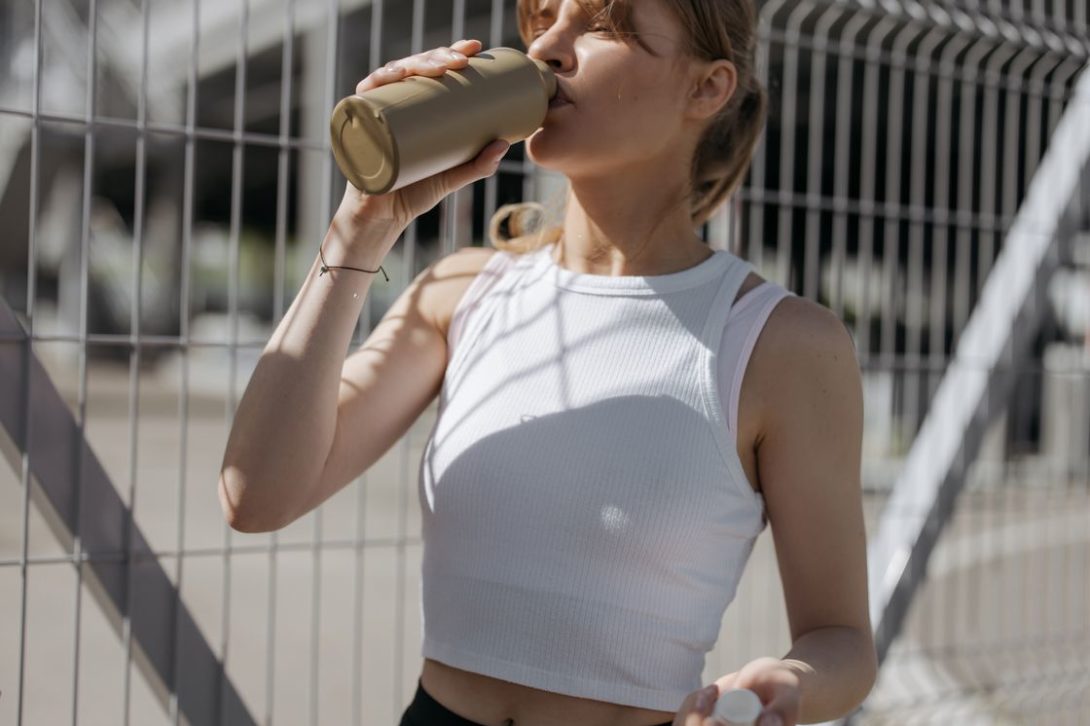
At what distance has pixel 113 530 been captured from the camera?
1.84 meters

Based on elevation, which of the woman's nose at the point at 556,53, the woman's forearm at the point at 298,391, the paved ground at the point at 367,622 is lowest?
the paved ground at the point at 367,622

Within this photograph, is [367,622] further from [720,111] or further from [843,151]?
[720,111]

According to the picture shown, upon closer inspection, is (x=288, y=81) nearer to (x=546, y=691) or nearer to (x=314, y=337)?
(x=314, y=337)

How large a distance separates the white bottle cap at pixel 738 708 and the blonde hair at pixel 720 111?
713 millimetres

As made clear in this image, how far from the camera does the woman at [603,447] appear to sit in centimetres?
135

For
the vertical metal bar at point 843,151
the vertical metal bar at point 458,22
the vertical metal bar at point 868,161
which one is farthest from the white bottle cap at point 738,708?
the vertical metal bar at point 868,161

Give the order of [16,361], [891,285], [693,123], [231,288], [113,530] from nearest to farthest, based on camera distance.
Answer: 1. [693,123]
2. [16,361]
3. [113,530]
4. [231,288]
5. [891,285]

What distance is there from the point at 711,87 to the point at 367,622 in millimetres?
3703

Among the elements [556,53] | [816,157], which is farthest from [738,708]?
[816,157]

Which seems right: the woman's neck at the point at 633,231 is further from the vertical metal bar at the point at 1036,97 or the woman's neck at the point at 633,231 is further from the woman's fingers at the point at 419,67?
the vertical metal bar at the point at 1036,97

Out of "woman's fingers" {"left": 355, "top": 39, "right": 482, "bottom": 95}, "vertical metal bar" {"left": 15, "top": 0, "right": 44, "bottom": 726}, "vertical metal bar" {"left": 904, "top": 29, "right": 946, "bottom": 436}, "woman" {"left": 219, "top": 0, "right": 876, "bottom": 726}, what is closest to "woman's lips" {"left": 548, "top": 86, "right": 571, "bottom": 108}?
"woman" {"left": 219, "top": 0, "right": 876, "bottom": 726}

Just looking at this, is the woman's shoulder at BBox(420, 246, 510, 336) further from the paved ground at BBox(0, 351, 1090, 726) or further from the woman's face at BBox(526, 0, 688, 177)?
the paved ground at BBox(0, 351, 1090, 726)

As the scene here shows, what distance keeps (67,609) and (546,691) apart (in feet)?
12.8

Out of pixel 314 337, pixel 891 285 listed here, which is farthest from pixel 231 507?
pixel 891 285
